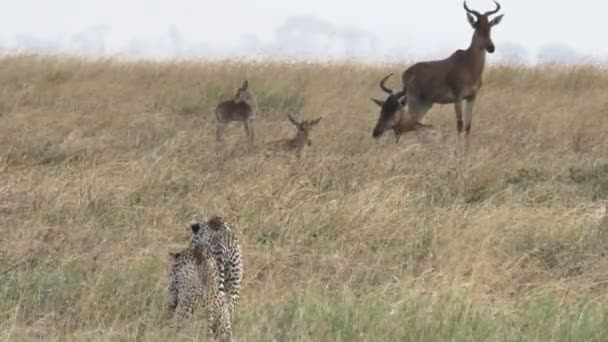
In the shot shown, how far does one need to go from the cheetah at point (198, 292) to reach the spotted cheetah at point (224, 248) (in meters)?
0.14

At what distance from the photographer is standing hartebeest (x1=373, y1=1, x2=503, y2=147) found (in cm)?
1300

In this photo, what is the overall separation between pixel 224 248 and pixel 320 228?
143 centimetres

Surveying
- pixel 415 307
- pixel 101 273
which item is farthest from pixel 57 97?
pixel 415 307

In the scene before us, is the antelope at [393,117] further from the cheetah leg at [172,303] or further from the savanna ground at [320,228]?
the cheetah leg at [172,303]

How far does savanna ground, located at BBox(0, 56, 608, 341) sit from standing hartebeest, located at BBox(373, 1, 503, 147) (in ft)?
2.09

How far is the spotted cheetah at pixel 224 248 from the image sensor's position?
5.51m

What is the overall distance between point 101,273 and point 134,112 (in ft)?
Answer: 27.7

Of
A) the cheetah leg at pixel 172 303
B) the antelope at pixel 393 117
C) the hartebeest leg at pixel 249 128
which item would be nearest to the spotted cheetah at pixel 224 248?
the cheetah leg at pixel 172 303

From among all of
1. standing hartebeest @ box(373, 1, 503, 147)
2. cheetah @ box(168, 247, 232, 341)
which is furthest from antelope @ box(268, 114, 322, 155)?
cheetah @ box(168, 247, 232, 341)

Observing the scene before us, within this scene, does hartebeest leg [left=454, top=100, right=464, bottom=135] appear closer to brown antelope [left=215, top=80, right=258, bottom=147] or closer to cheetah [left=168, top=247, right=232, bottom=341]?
brown antelope [left=215, top=80, right=258, bottom=147]

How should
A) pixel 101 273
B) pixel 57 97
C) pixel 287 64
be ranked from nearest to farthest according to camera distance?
pixel 101 273 < pixel 57 97 < pixel 287 64

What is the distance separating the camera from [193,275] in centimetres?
514

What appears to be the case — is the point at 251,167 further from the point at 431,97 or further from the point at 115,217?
the point at 431,97

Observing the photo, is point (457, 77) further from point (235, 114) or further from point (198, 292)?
point (198, 292)
